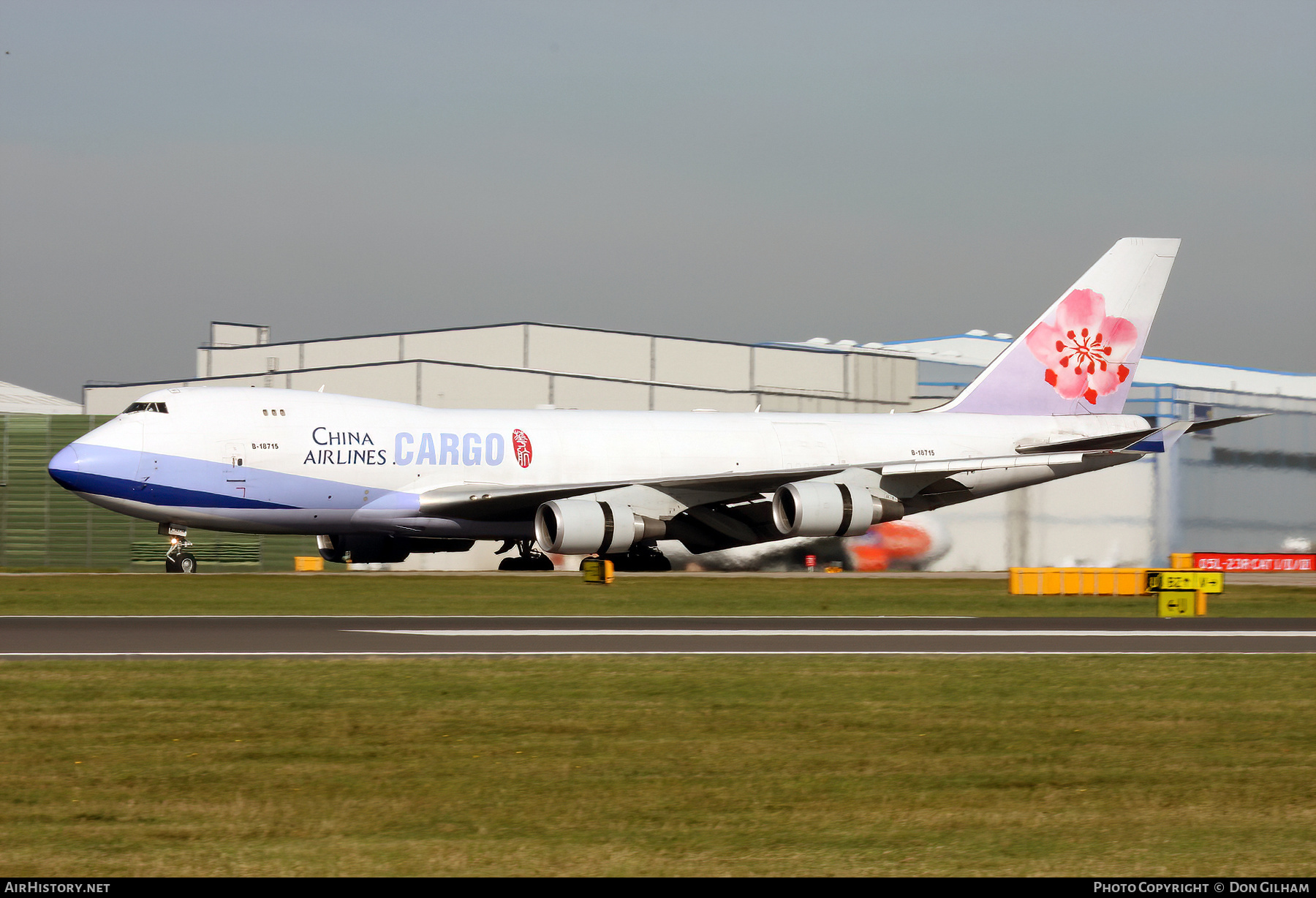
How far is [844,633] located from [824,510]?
1547 centimetres

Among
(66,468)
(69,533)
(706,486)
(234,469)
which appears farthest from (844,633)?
(69,533)

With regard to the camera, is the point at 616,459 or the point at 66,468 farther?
the point at 616,459

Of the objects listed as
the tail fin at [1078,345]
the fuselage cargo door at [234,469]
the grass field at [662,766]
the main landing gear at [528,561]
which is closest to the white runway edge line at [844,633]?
the grass field at [662,766]

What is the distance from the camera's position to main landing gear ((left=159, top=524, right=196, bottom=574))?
36750 mm

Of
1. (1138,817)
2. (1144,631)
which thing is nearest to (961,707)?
(1138,817)

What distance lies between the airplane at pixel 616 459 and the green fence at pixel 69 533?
1293cm

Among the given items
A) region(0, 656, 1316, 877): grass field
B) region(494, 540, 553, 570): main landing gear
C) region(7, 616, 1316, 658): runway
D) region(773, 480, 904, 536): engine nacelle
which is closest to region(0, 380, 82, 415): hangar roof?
region(494, 540, 553, 570): main landing gear

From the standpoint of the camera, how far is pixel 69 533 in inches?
2050

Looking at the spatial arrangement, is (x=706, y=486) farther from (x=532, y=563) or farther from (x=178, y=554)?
(x=178, y=554)

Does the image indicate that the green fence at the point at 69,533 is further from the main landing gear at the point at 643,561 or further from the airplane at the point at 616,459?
the main landing gear at the point at 643,561

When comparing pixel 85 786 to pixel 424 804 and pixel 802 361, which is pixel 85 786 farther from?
pixel 802 361

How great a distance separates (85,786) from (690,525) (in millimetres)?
30321

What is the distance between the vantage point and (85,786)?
9.55 metres

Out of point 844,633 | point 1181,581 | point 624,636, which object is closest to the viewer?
point 624,636
